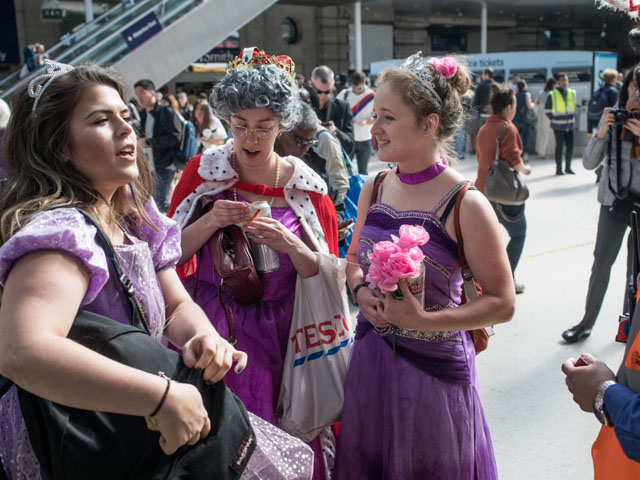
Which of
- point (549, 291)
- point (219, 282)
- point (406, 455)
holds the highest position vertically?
point (219, 282)

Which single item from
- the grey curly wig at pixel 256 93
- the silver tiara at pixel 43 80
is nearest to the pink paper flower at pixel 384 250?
the grey curly wig at pixel 256 93

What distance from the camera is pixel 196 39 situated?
14258mm

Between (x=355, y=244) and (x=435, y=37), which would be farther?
(x=435, y=37)

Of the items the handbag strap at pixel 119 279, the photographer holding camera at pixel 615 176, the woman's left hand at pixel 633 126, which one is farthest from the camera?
the photographer holding camera at pixel 615 176

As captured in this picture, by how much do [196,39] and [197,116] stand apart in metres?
5.00

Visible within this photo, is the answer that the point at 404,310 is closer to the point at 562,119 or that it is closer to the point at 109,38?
the point at 562,119

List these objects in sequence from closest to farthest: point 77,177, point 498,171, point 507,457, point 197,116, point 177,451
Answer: point 177,451, point 77,177, point 507,457, point 498,171, point 197,116


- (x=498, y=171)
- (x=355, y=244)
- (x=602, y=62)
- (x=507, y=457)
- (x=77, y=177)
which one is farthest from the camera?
(x=602, y=62)

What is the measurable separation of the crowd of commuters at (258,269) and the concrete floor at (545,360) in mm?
1175

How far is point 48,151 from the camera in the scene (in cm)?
149

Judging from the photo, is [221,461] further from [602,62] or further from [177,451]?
[602,62]

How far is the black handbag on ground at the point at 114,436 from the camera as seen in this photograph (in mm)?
1283

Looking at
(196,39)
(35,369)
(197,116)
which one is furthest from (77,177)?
(196,39)

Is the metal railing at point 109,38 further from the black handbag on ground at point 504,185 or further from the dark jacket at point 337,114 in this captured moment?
the black handbag on ground at point 504,185
